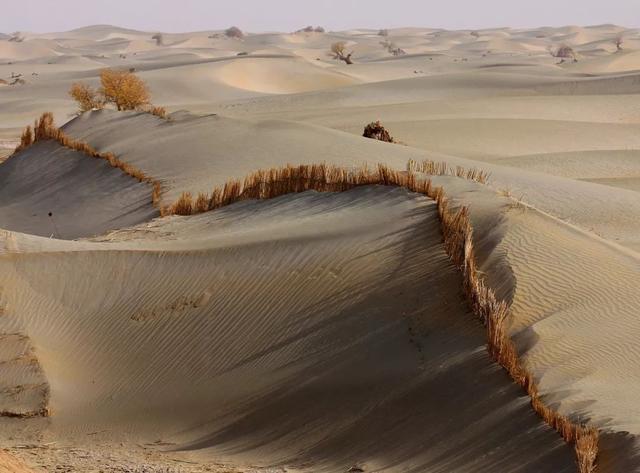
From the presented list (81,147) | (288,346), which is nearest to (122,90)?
(81,147)

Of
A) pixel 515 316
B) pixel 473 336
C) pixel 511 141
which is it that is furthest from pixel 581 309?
pixel 511 141

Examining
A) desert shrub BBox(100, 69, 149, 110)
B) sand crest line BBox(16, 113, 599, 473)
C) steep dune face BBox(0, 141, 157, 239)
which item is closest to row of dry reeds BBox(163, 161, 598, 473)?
sand crest line BBox(16, 113, 599, 473)

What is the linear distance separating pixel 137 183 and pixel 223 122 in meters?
3.93

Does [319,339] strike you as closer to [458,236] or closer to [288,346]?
[288,346]

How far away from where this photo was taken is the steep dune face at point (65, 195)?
16.0m

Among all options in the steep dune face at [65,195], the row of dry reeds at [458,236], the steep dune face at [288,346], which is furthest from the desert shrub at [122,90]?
the steep dune face at [288,346]

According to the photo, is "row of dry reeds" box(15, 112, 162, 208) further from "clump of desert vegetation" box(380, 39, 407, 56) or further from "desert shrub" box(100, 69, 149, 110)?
"clump of desert vegetation" box(380, 39, 407, 56)

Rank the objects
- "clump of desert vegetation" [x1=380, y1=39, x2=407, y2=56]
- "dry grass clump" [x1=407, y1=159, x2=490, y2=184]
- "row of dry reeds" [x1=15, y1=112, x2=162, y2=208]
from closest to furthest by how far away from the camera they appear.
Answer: "dry grass clump" [x1=407, y1=159, x2=490, y2=184] < "row of dry reeds" [x1=15, y1=112, x2=162, y2=208] < "clump of desert vegetation" [x1=380, y1=39, x2=407, y2=56]

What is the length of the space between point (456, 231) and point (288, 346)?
6.11ft

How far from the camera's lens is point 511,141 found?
2525cm

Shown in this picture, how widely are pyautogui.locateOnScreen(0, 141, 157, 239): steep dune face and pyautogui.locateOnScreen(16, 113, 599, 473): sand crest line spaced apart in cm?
57

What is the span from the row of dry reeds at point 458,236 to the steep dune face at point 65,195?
1991 millimetres

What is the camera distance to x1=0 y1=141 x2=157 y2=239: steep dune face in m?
16.0

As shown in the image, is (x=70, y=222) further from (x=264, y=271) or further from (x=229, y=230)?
(x=264, y=271)
